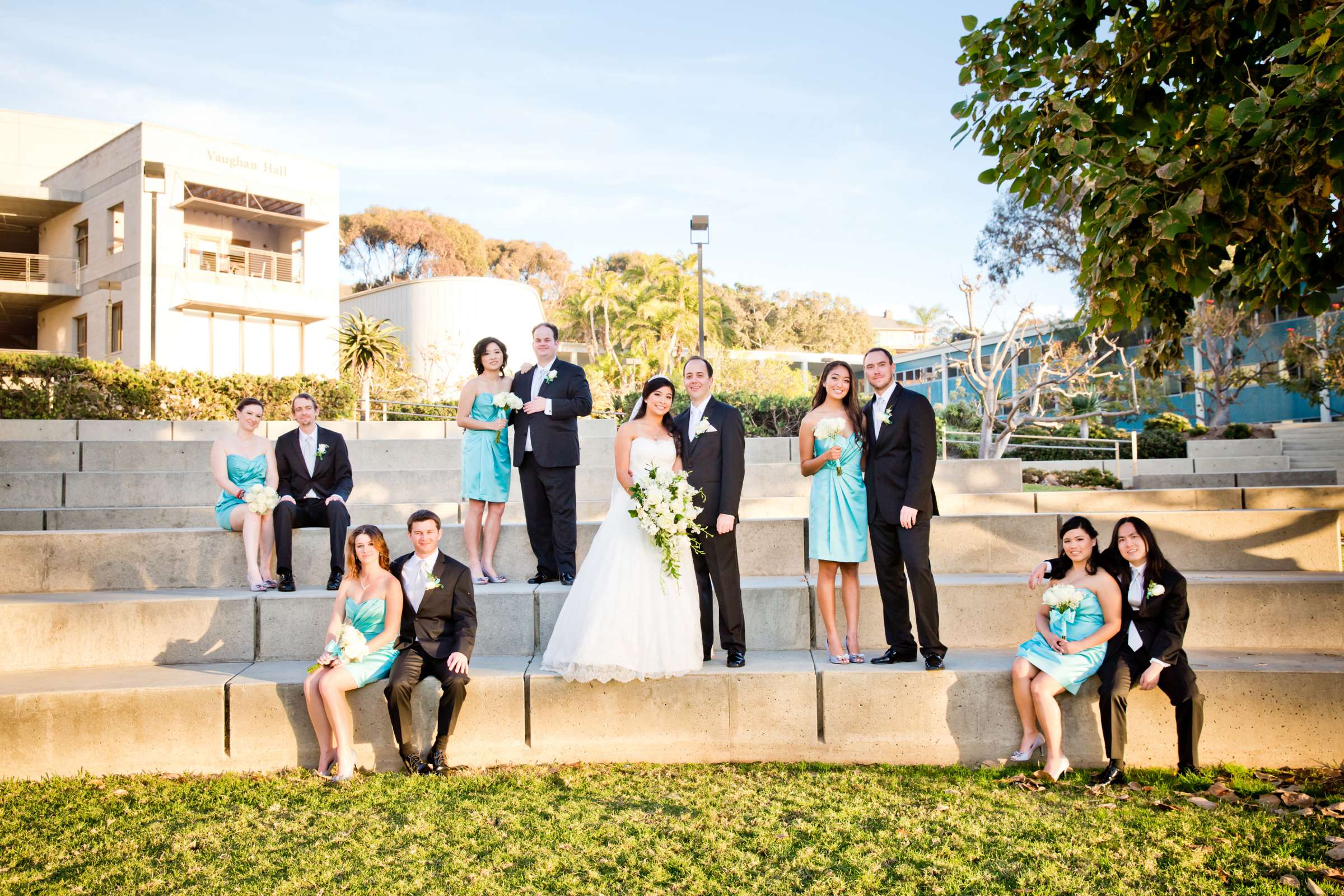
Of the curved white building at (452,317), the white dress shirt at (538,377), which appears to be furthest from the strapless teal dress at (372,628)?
the curved white building at (452,317)

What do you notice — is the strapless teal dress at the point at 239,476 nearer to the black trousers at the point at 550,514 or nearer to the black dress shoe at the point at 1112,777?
the black trousers at the point at 550,514

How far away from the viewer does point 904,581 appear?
576 cm

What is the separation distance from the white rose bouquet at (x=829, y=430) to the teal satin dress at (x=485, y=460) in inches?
97.6

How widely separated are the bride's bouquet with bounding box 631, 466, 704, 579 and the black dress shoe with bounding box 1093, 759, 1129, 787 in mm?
2601

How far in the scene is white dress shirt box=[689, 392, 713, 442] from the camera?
5809mm

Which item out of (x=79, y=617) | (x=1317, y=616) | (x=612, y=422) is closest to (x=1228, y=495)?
(x=1317, y=616)

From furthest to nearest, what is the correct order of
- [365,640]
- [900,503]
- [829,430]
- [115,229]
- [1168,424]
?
1. [115,229]
2. [1168,424]
3. [829,430]
4. [900,503]
5. [365,640]

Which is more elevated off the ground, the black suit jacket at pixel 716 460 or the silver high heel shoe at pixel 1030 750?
the black suit jacket at pixel 716 460

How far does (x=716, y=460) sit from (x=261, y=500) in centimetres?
354

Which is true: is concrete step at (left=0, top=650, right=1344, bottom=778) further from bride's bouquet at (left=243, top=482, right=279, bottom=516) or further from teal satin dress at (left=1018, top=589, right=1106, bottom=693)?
bride's bouquet at (left=243, top=482, right=279, bottom=516)

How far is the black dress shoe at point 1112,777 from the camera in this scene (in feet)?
15.9

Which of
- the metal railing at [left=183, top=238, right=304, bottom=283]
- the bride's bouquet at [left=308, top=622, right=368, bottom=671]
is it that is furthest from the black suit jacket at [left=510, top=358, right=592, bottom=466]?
the metal railing at [left=183, top=238, right=304, bottom=283]

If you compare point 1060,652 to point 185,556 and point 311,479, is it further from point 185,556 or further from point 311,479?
point 185,556

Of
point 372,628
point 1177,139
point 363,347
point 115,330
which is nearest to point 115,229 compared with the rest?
point 115,330
